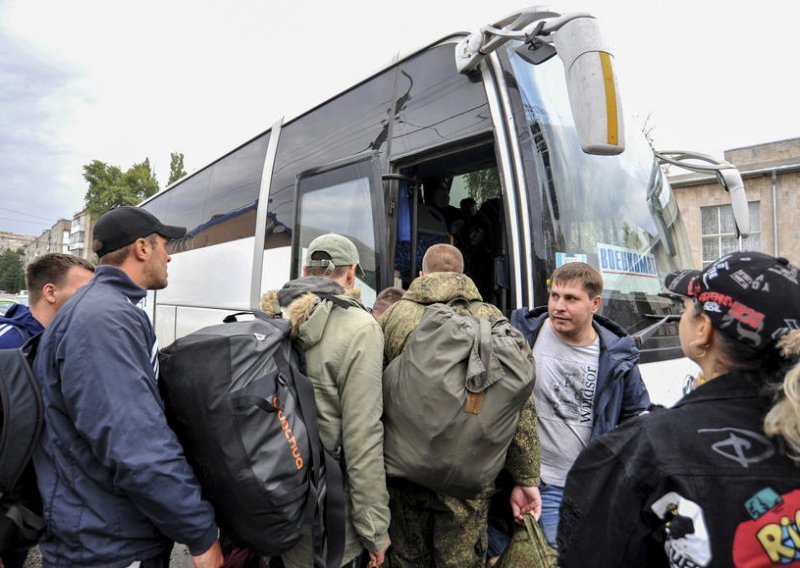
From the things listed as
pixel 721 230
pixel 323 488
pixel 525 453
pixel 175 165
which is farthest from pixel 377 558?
pixel 175 165

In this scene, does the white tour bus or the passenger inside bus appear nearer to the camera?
the white tour bus

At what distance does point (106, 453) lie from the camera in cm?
152

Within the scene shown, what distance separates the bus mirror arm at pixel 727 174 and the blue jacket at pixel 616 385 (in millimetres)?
2204

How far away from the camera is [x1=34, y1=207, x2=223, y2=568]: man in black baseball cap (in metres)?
1.53

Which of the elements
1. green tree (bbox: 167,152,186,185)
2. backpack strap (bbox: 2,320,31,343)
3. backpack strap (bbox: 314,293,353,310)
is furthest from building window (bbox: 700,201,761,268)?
green tree (bbox: 167,152,186,185)

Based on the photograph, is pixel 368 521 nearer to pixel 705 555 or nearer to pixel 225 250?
pixel 705 555

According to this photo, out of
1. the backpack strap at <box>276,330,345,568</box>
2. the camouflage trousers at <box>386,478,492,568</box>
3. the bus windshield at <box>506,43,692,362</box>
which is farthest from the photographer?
the bus windshield at <box>506,43,692,362</box>

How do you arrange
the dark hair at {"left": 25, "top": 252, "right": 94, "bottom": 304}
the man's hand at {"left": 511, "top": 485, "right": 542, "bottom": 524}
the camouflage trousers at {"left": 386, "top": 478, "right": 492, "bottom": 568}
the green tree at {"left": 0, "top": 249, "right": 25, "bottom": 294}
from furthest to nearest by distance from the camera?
1. the green tree at {"left": 0, "top": 249, "right": 25, "bottom": 294}
2. the dark hair at {"left": 25, "top": 252, "right": 94, "bottom": 304}
3. the man's hand at {"left": 511, "top": 485, "right": 542, "bottom": 524}
4. the camouflage trousers at {"left": 386, "top": 478, "right": 492, "bottom": 568}

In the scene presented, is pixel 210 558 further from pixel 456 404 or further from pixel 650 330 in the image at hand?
pixel 650 330

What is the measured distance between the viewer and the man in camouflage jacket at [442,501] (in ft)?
6.76

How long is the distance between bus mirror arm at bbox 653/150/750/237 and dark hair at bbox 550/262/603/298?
2.04 m

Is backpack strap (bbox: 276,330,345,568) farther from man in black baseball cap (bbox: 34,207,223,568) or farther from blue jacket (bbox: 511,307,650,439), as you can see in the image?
blue jacket (bbox: 511,307,650,439)

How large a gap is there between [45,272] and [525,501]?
3264 mm

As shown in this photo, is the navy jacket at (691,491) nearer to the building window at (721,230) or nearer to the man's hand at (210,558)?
the man's hand at (210,558)
